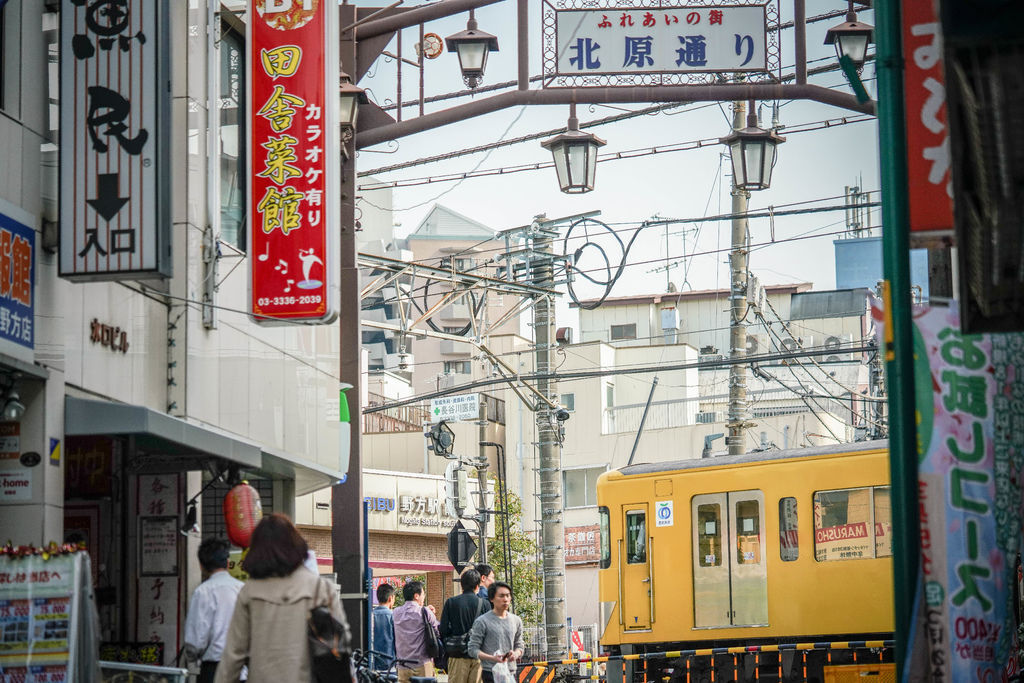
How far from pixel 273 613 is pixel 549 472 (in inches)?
657

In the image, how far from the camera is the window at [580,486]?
55.4 m

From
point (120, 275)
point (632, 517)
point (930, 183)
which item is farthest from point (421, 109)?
point (930, 183)

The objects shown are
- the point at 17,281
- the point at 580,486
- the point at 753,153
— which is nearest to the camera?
the point at 17,281

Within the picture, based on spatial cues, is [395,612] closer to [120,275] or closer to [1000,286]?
[120,275]

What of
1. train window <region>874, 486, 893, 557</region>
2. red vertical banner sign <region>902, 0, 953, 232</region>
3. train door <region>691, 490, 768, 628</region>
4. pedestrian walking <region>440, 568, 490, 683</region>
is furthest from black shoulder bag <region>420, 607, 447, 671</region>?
red vertical banner sign <region>902, 0, 953, 232</region>

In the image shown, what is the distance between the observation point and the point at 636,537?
771 inches

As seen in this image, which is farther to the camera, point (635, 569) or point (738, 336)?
point (738, 336)

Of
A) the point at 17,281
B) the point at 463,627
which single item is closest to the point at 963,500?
the point at 17,281

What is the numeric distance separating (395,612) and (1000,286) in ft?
40.2

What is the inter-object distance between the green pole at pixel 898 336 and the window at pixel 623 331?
188 feet

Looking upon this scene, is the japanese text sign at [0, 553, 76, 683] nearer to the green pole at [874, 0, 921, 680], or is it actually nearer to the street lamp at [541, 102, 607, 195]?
the green pole at [874, 0, 921, 680]

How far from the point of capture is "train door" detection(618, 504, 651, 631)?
1938 centimetres

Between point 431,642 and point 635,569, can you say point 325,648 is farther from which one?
point 635,569

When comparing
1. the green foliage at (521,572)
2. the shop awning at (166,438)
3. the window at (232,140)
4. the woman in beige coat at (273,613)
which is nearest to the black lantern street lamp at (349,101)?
the window at (232,140)
